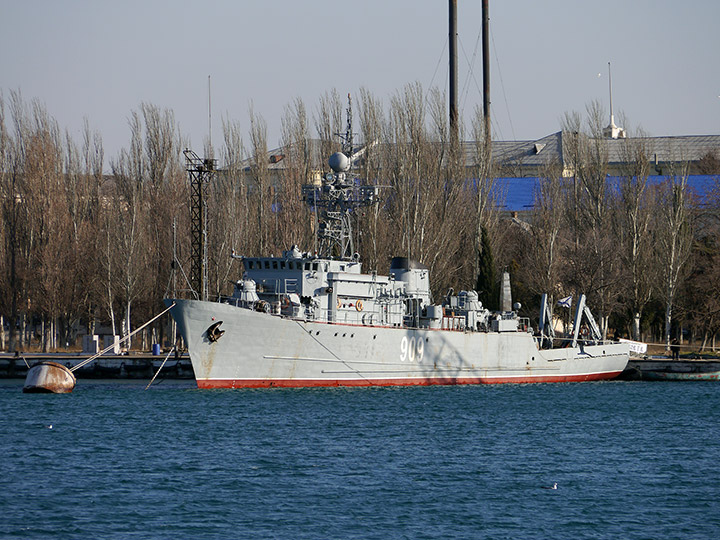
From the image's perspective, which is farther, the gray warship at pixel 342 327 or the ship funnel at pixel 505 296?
the ship funnel at pixel 505 296

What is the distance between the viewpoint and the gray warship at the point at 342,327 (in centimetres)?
3722

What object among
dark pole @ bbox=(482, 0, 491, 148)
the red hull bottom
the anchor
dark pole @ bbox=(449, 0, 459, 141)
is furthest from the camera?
dark pole @ bbox=(482, 0, 491, 148)

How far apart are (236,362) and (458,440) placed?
443 inches

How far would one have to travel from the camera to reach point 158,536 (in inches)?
704

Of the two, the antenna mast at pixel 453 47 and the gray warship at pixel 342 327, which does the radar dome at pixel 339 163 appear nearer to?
the gray warship at pixel 342 327

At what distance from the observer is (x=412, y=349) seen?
140 feet

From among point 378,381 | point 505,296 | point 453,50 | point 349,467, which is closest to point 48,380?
point 378,381

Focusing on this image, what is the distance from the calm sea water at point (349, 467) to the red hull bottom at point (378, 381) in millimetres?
486

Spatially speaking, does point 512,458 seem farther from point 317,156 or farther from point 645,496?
point 317,156

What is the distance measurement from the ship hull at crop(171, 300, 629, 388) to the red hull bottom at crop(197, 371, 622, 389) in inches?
1.4

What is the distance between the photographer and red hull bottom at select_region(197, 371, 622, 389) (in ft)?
124

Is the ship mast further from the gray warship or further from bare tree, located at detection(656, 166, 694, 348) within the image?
bare tree, located at detection(656, 166, 694, 348)

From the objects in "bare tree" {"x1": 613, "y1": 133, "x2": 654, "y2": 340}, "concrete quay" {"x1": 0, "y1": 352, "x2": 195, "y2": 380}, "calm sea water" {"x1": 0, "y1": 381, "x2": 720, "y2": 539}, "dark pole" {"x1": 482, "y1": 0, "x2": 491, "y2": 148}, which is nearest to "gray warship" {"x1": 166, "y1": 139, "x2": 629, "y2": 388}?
"calm sea water" {"x1": 0, "y1": 381, "x2": 720, "y2": 539}

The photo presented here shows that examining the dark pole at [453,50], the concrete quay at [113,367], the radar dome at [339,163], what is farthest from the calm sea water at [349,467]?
the dark pole at [453,50]
